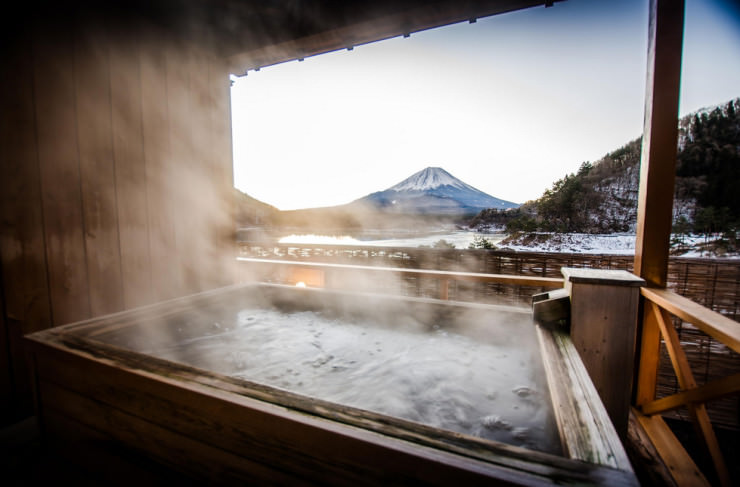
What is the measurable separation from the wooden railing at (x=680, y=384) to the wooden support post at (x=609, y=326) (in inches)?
6.2

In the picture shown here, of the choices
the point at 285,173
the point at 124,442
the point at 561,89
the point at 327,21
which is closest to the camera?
the point at 124,442

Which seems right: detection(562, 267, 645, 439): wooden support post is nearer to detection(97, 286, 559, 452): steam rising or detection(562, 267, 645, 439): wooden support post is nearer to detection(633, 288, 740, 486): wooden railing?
detection(633, 288, 740, 486): wooden railing

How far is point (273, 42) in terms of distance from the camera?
2287 mm

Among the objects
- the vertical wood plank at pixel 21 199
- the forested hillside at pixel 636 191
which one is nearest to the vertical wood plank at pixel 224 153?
the vertical wood plank at pixel 21 199

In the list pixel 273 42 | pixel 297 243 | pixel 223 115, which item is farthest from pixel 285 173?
pixel 273 42

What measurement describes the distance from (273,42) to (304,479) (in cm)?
270

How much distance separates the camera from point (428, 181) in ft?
68.5

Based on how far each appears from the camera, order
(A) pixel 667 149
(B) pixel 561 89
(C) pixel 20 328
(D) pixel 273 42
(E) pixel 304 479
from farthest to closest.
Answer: (B) pixel 561 89 → (D) pixel 273 42 → (A) pixel 667 149 → (C) pixel 20 328 → (E) pixel 304 479

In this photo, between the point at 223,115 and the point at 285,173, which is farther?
the point at 285,173

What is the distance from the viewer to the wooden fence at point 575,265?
9.36ft

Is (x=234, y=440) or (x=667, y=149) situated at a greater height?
(x=667, y=149)

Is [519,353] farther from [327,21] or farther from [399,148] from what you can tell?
[399,148]

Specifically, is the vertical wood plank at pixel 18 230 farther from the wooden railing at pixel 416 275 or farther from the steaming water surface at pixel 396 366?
the wooden railing at pixel 416 275

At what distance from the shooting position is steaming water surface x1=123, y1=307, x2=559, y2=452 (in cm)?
125
